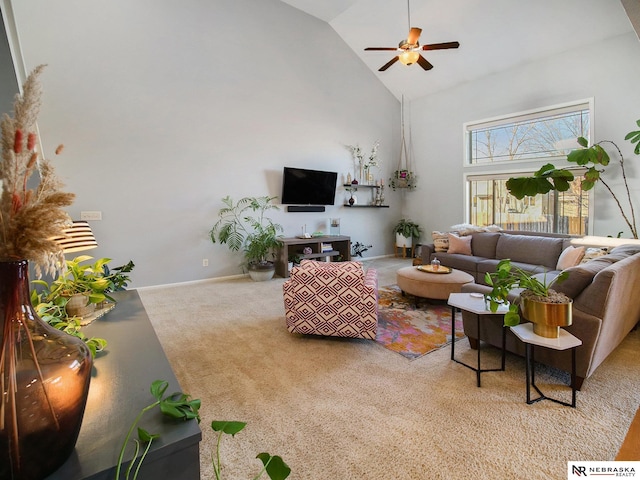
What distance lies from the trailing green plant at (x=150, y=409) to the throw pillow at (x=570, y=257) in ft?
14.5

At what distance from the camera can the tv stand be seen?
223 inches

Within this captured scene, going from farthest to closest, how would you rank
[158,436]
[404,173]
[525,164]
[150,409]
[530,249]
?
[404,173], [525,164], [530,249], [150,409], [158,436]

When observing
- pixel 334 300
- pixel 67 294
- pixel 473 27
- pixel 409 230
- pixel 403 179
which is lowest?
pixel 334 300

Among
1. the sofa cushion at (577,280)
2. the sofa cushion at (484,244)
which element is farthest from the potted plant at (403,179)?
the sofa cushion at (577,280)

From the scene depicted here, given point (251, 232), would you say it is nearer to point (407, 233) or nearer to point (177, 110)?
point (177, 110)

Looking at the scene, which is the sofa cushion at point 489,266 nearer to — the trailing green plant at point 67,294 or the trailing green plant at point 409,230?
the trailing green plant at point 409,230

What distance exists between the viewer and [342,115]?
6703 millimetres

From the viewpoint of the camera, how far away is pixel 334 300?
9.24 feet

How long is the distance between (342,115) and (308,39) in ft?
4.94

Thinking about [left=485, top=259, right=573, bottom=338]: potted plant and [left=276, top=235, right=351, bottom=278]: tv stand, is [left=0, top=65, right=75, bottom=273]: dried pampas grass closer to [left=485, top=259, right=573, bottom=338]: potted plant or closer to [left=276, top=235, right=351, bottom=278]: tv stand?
[left=485, top=259, right=573, bottom=338]: potted plant

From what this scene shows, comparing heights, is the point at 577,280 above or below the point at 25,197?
below

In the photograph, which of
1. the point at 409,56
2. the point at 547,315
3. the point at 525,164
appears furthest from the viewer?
the point at 525,164

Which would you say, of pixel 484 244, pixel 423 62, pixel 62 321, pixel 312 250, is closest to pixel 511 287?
pixel 62 321

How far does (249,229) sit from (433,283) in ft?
10.9
